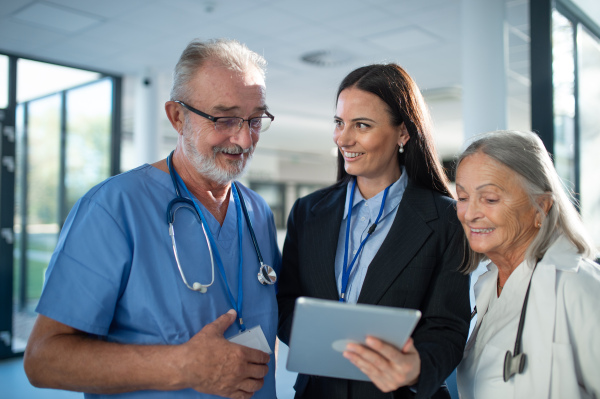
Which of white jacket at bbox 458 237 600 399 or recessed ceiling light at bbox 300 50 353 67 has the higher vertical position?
recessed ceiling light at bbox 300 50 353 67

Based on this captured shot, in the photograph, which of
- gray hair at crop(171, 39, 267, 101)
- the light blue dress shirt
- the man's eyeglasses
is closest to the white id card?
the light blue dress shirt

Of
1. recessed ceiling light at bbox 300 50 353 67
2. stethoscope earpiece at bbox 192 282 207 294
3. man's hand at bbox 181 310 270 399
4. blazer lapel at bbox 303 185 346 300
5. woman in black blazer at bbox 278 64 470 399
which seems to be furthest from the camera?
recessed ceiling light at bbox 300 50 353 67

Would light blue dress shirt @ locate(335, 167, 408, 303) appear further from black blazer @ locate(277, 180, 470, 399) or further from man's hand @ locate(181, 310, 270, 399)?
man's hand @ locate(181, 310, 270, 399)

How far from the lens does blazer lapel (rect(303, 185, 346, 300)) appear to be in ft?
4.69

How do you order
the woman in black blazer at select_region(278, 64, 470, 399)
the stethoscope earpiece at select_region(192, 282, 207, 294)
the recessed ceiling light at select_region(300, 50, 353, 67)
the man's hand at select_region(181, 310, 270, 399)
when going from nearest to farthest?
1. the man's hand at select_region(181, 310, 270, 399)
2. the stethoscope earpiece at select_region(192, 282, 207, 294)
3. the woman in black blazer at select_region(278, 64, 470, 399)
4. the recessed ceiling light at select_region(300, 50, 353, 67)

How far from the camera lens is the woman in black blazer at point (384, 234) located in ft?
4.34

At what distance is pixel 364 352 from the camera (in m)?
0.98

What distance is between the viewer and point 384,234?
4.87 ft

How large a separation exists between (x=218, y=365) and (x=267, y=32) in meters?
3.97

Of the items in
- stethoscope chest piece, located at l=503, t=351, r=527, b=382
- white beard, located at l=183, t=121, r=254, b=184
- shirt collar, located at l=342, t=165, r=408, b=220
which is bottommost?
stethoscope chest piece, located at l=503, t=351, r=527, b=382

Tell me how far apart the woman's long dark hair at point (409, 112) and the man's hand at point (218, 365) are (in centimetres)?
80

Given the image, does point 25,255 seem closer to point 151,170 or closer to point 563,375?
point 151,170

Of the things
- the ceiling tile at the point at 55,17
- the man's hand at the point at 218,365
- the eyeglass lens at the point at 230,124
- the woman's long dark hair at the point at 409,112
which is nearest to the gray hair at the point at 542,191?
the woman's long dark hair at the point at 409,112

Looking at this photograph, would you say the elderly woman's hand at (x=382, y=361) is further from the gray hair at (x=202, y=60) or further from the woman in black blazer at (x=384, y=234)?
the gray hair at (x=202, y=60)
